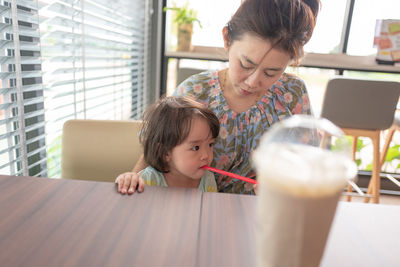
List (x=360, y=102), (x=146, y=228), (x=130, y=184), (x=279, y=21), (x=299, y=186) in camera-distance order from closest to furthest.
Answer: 1. (x=299, y=186)
2. (x=146, y=228)
3. (x=130, y=184)
4. (x=279, y=21)
5. (x=360, y=102)

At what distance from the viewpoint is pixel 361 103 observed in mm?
1950

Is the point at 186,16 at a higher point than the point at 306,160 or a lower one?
higher

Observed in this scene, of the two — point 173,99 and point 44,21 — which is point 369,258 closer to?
point 173,99

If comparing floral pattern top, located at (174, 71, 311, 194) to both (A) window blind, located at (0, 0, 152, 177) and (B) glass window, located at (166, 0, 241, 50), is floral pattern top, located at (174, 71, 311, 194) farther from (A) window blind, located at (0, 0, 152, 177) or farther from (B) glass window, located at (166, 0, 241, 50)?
(B) glass window, located at (166, 0, 241, 50)

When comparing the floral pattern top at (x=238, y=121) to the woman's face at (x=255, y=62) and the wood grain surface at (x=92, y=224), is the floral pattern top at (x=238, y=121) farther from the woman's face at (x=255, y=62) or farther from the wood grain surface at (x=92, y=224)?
the wood grain surface at (x=92, y=224)

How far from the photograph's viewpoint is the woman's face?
105cm

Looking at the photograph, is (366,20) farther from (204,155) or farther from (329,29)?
(204,155)

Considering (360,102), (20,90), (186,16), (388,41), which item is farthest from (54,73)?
(388,41)

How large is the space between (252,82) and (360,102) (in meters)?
A: 1.17

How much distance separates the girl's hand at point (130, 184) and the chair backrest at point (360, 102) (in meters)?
1.58

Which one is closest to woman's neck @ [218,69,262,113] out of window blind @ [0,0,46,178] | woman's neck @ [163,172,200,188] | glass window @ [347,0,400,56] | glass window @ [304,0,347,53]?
woman's neck @ [163,172,200,188]

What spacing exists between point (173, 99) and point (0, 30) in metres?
0.59

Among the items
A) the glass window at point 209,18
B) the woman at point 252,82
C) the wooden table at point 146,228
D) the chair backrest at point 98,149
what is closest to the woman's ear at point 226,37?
the woman at point 252,82

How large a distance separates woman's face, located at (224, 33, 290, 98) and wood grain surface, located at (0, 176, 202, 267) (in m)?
0.55
